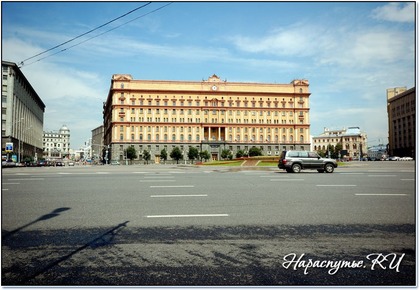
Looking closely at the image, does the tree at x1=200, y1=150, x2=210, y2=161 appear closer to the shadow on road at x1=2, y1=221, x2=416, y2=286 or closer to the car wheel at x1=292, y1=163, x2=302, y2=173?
the car wheel at x1=292, y1=163, x2=302, y2=173

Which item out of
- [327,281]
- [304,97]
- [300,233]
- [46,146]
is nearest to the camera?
[327,281]

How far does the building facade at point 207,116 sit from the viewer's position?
91250mm

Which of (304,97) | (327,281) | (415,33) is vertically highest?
(304,97)

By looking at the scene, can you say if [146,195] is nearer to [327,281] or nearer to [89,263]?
[89,263]

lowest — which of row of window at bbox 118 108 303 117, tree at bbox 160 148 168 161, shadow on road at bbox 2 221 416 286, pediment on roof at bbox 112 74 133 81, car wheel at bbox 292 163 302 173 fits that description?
shadow on road at bbox 2 221 416 286

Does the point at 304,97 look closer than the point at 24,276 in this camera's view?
No

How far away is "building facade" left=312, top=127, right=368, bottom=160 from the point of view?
481 ft

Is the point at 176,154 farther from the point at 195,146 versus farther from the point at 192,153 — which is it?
the point at 195,146

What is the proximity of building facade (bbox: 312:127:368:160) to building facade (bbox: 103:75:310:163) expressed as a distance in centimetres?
5332

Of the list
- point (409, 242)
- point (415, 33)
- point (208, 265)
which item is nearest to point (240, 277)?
point (208, 265)

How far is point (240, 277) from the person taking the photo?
3076mm

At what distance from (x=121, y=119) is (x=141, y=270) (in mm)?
92109

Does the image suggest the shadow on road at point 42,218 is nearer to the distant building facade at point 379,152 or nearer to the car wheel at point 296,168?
the car wheel at point 296,168

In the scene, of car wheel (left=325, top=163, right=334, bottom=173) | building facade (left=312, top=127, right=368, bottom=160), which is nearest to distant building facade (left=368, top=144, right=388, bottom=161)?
building facade (left=312, top=127, right=368, bottom=160)
